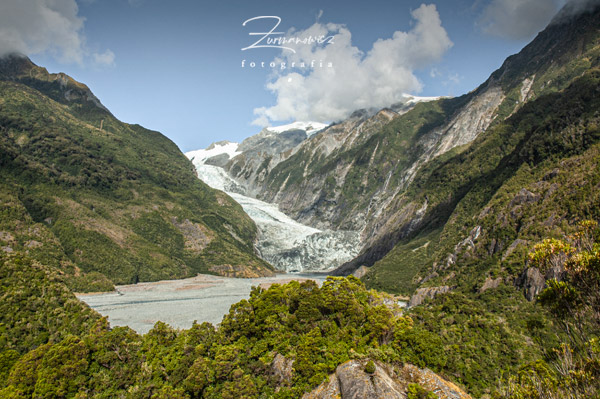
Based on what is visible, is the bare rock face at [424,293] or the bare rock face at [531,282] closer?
the bare rock face at [531,282]

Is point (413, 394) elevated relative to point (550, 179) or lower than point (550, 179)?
lower

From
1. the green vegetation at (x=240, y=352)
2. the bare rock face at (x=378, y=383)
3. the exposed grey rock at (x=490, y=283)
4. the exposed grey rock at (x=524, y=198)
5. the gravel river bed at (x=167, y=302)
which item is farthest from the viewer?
the gravel river bed at (x=167, y=302)

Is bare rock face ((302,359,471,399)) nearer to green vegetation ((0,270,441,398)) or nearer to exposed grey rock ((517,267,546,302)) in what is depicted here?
green vegetation ((0,270,441,398))

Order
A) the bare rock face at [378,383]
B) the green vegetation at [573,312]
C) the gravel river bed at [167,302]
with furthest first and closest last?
the gravel river bed at [167,302], the bare rock face at [378,383], the green vegetation at [573,312]

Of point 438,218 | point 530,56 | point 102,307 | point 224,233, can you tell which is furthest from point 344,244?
point 102,307

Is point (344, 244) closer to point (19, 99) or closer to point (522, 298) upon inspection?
point (522, 298)

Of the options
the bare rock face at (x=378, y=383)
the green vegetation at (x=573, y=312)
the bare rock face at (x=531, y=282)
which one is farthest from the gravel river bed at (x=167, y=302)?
the green vegetation at (x=573, y=312)

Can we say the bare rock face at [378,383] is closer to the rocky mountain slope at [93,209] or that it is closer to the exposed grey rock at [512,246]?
the exposed grey rock at [512,246]
